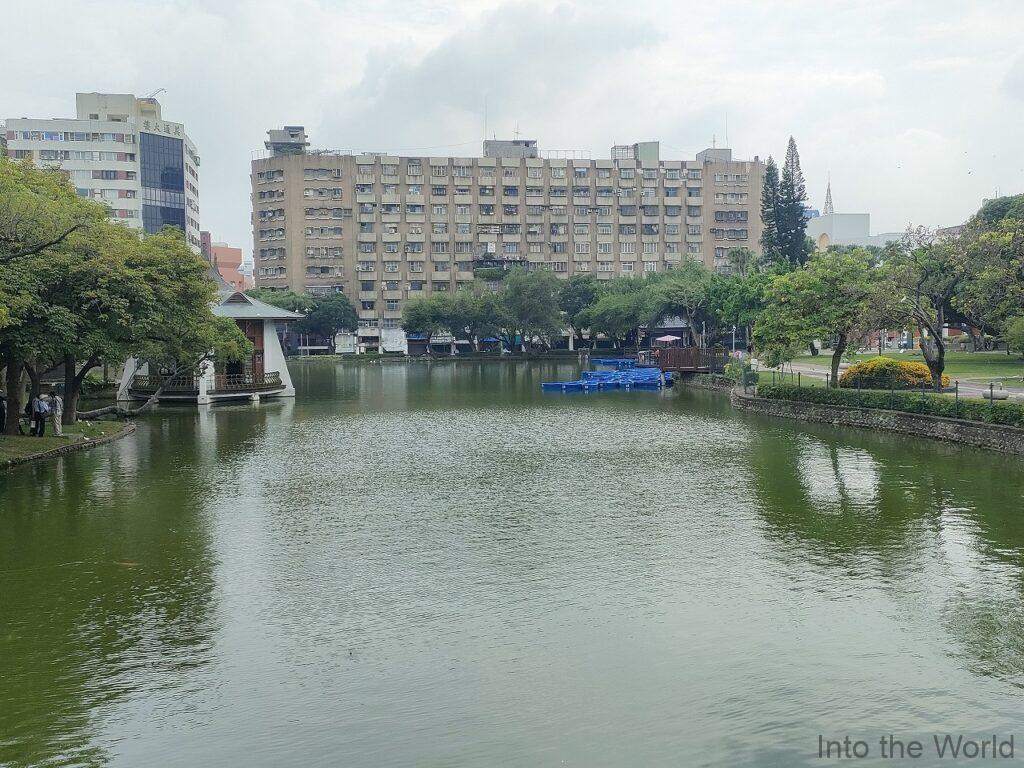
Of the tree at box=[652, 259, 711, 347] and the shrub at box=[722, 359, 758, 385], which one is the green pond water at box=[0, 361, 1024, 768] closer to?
the shrub at box=[722, 359, 758, 385]

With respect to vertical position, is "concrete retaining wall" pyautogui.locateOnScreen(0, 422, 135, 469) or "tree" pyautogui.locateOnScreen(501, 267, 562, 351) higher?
"tree" pyautogui.locateOnScreen(501, 267, 562, 351)

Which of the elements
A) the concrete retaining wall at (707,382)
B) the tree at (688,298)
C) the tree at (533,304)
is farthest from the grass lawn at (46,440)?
the tree at (533,304)

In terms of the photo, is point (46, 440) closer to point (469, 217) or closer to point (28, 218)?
point (28, 218)

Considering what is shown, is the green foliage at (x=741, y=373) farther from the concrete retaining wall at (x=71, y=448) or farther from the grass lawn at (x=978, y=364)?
the concrete retaining wall at (x=71, y=448)

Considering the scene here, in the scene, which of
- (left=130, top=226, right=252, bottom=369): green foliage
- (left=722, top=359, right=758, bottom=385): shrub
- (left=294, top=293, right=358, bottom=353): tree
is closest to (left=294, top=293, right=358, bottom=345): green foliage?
(left=294, top=293, right=358, bottom=353): tree

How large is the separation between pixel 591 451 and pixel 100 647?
19433 mm

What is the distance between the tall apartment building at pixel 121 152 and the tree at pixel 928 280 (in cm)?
8981

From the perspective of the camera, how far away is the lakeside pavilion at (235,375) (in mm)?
48062

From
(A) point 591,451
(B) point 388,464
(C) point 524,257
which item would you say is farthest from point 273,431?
(C) point 524,257

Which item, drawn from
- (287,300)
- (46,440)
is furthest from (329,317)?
(46,440)

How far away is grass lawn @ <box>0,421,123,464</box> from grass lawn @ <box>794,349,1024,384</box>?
37489 mm

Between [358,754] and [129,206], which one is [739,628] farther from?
[129,206]

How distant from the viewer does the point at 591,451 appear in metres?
29.8

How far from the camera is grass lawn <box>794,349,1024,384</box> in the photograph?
47375 millimetres
